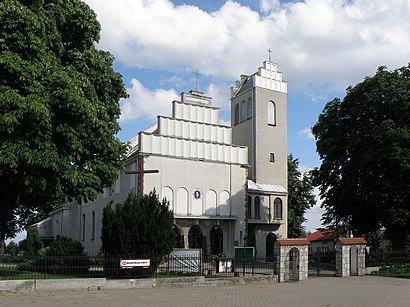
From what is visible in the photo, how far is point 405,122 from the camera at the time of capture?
30.7 m

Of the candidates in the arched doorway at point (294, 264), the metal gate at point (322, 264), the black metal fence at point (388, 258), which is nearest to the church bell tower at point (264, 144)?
the metal gate at point (322, 264)

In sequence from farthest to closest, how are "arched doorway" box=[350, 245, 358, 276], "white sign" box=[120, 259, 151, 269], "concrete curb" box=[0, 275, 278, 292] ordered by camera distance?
"arched doorway" box=[350, 245, 358, 276] → "white sign" box=[120, 259, 151, 269] → "concrete curb" box=[0, 275, 278, 292]

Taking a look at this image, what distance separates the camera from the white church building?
Result: 3762 cm

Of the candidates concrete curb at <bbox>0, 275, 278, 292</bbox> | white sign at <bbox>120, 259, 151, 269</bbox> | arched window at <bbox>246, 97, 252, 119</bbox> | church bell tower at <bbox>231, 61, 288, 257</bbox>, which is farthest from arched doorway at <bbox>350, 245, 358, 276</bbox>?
arched window at <bbox>246, 97, 252, 119</bbox>

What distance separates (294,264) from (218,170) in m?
16.9

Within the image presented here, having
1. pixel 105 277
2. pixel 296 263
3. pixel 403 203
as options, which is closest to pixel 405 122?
pixel 403 203

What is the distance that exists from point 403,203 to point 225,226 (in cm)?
1486

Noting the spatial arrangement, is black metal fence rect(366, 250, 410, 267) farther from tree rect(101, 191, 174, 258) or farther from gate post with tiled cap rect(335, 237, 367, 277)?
tree rect(101, 191, 174, 258)

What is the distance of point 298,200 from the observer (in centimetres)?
5112

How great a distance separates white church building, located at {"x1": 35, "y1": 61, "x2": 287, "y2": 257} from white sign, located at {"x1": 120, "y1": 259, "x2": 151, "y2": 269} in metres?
12.7

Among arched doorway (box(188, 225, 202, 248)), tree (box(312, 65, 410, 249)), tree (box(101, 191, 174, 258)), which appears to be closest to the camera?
tree (box(101, 191, 174, 258))

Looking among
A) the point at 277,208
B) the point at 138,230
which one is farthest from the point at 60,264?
the point at 277,208

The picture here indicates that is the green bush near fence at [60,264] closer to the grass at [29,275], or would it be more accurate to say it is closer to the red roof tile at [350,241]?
the grass at [29,275]

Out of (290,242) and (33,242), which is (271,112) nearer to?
(290,242)
